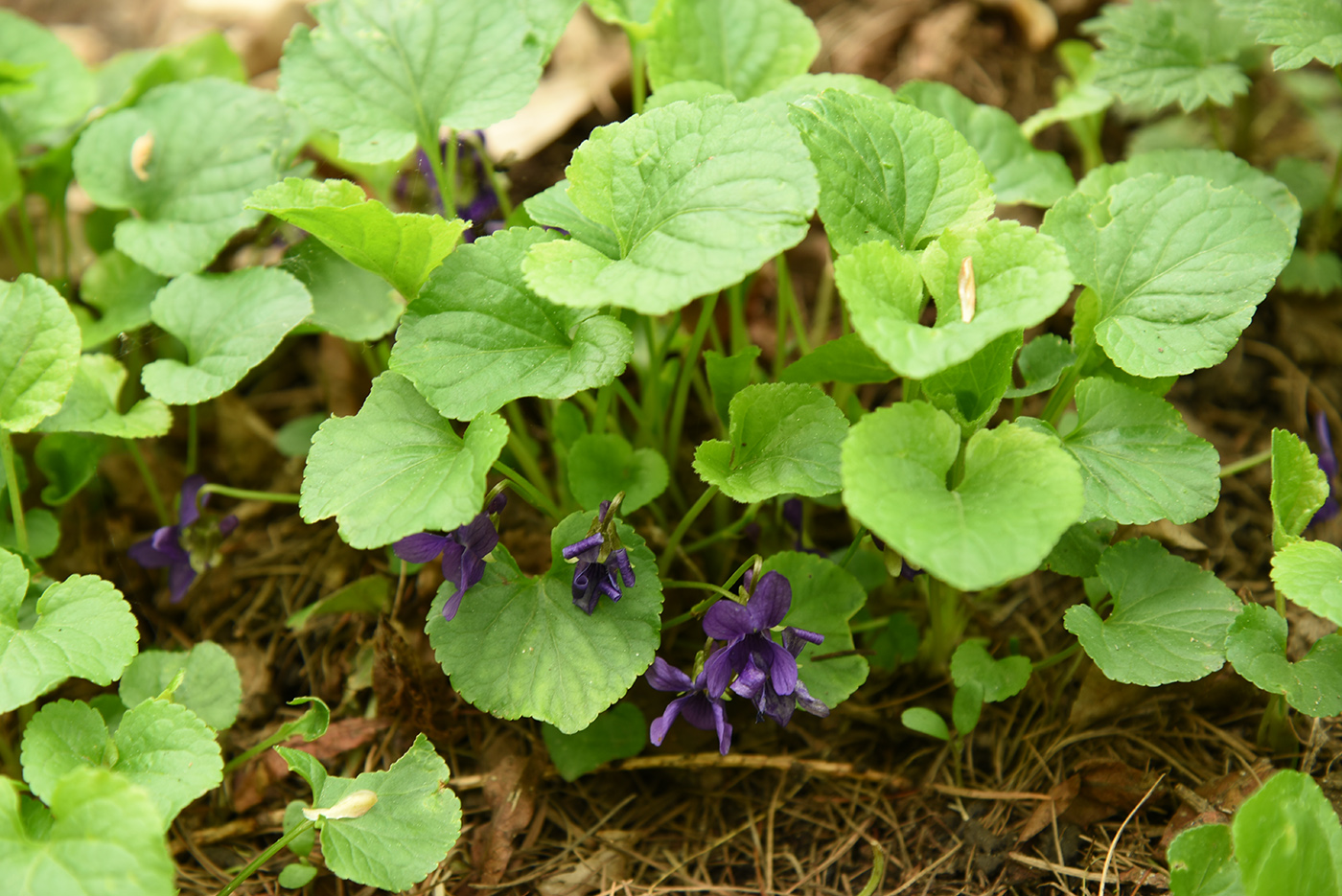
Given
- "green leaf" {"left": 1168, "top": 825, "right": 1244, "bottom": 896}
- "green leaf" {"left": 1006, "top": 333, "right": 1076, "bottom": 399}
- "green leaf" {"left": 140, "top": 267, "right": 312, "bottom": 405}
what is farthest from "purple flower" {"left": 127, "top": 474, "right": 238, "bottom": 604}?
"green leaf" {"left": 1168, "top": 825, "right": 1244, "bottom": 896}

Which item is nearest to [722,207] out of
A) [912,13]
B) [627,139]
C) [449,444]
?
[627,139]

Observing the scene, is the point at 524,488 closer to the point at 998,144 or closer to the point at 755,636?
the point at 755,636

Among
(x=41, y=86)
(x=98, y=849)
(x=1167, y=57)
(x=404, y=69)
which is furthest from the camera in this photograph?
(x=41, y=86)

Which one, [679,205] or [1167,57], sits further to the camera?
[1167,57]

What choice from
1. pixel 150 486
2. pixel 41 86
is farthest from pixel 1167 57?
pixel 41 86

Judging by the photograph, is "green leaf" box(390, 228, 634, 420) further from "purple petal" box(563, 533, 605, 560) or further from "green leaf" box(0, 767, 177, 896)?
"green leaf" box(0, 767, 177, 896)
